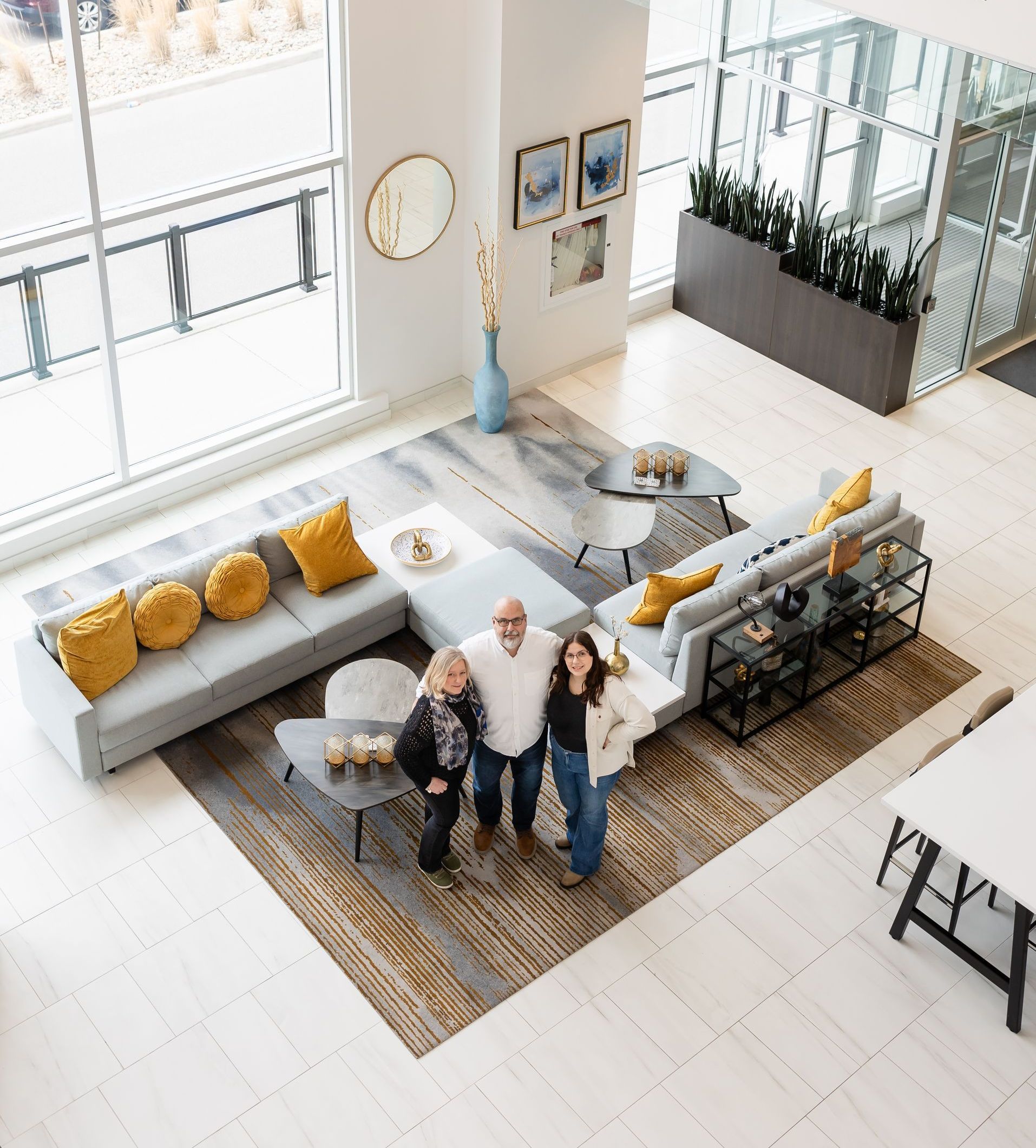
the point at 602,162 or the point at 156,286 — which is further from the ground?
the point at 602,162

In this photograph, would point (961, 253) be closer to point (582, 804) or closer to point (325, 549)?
point (325, 549)

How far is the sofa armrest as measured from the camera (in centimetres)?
668

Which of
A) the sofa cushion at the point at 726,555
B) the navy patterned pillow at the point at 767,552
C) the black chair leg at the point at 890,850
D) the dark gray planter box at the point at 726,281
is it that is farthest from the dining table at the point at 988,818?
the dark gray planter box at the point at 726,281

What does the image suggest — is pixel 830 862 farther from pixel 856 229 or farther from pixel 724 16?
pixel 856 229

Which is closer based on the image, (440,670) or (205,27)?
(440,670)

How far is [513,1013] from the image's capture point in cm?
592

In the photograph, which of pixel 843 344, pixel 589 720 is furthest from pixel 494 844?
pixel 843 344

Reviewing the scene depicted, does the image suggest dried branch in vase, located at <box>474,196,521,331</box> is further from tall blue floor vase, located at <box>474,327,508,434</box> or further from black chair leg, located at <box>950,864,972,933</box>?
black chair leg, located at <box>950,864,972,933</box>

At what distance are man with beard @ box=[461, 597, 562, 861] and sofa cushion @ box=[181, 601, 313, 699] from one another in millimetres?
1679

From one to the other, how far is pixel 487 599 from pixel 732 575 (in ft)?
4.95

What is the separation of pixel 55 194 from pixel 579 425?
4072 millimetres

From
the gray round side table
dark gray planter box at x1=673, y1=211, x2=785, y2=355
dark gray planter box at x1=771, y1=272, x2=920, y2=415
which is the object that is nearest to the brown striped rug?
the gray round side table

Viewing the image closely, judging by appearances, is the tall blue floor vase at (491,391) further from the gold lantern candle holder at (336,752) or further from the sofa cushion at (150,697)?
the gold lantern candle holder at (336,752)

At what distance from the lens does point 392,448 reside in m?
9.64
